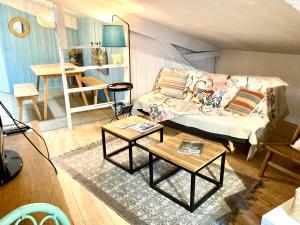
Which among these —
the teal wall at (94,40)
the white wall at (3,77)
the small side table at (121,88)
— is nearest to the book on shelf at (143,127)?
the small side table at (121,88)

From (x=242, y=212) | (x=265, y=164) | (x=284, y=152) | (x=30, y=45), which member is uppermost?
(x=30, y=45)

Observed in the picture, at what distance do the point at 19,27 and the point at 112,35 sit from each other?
2901 millimetres

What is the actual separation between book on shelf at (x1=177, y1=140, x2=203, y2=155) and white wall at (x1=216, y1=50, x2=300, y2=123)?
223 cm

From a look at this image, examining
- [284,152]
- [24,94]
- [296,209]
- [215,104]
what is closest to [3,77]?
[24,94]

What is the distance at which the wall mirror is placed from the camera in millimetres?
4805

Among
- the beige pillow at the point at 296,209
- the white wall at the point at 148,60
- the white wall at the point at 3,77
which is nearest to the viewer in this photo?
the beige pillow at the point at 296,209

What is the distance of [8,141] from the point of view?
4.54 feet

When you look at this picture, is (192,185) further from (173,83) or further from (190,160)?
(173,83)

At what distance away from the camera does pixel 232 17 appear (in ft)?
8.05

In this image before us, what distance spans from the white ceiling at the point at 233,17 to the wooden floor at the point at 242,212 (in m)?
1.36

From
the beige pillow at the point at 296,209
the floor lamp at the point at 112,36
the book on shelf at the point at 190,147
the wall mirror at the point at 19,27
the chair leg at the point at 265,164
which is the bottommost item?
the chair leg at the point at 265,164

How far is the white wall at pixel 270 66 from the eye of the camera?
11.7 ft

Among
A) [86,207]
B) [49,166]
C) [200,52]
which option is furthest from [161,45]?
[49,166]

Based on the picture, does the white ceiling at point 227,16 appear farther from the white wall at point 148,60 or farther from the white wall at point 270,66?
the white wall at point 148,60
